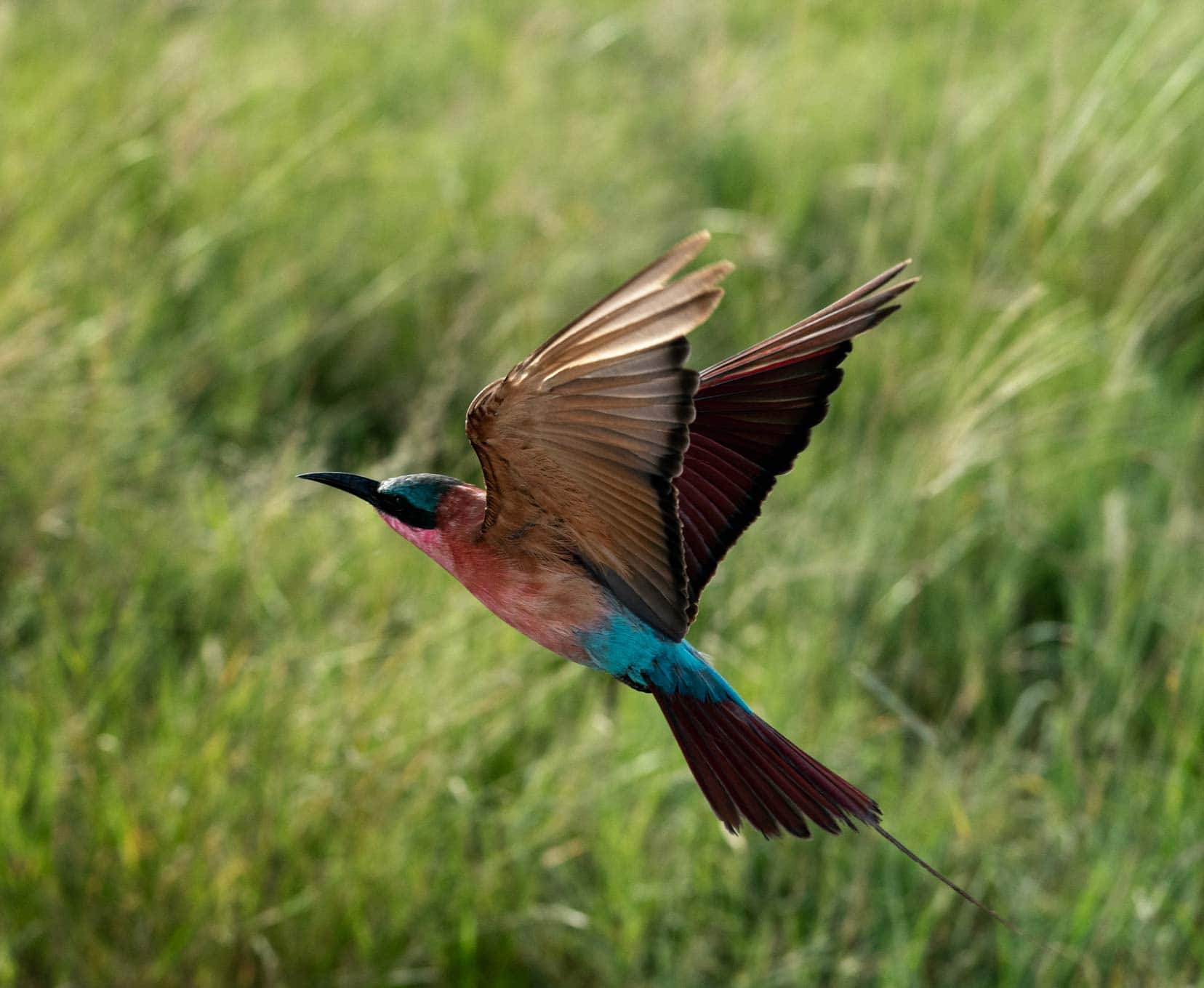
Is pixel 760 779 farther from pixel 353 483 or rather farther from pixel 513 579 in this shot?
pixel 353 483

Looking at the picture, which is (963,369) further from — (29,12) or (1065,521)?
(29,12)

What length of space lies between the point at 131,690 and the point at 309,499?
0.65m

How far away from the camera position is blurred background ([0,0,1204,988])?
222 centimetres

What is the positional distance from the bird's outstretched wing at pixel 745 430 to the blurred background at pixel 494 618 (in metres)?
0.68

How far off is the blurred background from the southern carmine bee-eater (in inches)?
27.8

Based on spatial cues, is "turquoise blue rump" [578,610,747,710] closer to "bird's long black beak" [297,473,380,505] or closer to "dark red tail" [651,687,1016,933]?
"dark red tail" [651,687,1016,933]

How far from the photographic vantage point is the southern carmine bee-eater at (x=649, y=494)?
85cm

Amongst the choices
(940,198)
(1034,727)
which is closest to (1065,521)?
(1034,727)

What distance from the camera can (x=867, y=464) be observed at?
209 centimetres

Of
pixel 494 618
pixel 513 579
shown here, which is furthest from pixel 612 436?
pixel 494 618

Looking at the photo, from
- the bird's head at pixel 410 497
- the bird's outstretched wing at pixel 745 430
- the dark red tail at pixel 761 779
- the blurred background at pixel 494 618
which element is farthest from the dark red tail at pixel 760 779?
the blurred background at pixel 494 618

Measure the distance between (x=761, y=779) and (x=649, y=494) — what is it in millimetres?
269

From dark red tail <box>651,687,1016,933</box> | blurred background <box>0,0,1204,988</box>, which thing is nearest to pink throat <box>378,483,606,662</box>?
dark red tail <box>651,687,1016,933</box>

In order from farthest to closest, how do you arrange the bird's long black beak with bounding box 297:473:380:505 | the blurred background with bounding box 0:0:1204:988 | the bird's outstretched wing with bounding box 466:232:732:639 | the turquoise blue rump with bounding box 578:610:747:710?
1. the blurred background with bounding box 0:0:1204:988
2. the turquoise blue rump with bounding box 578:610:747:710
3. the bird's long black beak with bounding box 297:473:380:505
4. the bird's outstretched wing with bounding box 466:232:732:639
